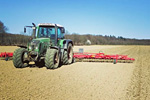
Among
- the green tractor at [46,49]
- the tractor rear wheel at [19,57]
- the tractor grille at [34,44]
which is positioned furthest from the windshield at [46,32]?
the tractor rear wheel at [19,57]

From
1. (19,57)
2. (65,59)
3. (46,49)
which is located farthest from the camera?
(65,59)

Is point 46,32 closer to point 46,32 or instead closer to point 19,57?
point 46,32

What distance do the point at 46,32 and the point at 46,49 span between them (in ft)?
3.32

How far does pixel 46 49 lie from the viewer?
8.38 m

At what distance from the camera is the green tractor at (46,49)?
7512mm

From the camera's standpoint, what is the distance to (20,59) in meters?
7.51

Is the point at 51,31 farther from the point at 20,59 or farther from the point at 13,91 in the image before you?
the point at 13,91

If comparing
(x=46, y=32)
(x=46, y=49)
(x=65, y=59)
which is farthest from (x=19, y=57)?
Answer: (x=65, y=59)

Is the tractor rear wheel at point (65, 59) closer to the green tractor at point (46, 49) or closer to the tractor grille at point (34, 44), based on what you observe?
the green tractor at point (46, 49)

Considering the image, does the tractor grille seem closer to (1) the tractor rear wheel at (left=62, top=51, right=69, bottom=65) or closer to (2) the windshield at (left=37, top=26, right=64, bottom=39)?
(2) the windshield at (left=37, top=26, right=64, bottom=39)

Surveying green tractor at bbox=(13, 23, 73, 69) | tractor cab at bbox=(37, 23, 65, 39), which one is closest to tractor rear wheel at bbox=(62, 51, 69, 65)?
green tractor at bbox=(13, 23, 73, 69)

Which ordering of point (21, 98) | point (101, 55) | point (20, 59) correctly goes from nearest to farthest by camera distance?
point (21, 98) → point (20, 59) → point (101, 55)

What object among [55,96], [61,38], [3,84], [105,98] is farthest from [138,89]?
[61,38]

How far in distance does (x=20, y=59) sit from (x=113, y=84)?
448 cm
